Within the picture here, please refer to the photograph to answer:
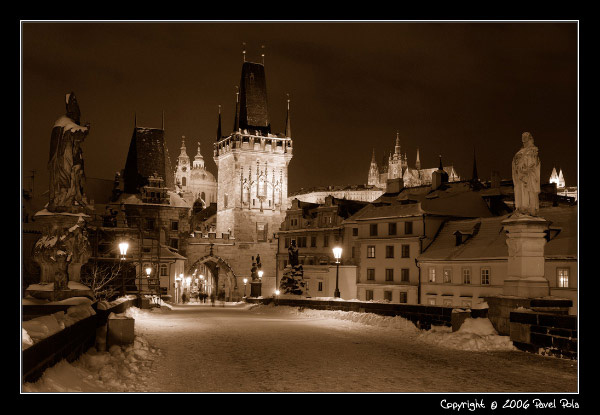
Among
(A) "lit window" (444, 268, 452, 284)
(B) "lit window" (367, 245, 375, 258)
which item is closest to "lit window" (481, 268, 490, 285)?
(A) "lit window" (444, 268, 452, 284)

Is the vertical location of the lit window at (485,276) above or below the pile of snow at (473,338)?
below

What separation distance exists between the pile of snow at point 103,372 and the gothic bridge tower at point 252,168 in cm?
6754

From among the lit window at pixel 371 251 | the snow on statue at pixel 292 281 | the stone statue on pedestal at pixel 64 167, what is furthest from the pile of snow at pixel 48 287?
the lit window at pixel 371 251

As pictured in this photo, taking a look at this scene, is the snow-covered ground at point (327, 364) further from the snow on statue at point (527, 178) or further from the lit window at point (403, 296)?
the lit window at point (403, 296)

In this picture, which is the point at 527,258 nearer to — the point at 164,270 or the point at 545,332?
the point at 545,332

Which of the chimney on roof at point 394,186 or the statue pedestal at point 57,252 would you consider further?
the chimney on roof at point 394,186

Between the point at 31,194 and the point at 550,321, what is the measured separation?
58.6 m

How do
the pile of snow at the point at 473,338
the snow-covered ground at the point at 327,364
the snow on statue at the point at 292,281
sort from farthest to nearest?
the snow on statue at the point at 292,281
the pile of snow at the point at 473,338
the snow-covered ground at the point at 327,364

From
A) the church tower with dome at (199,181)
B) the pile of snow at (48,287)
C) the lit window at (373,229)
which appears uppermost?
the church tower with dome at (199,181)

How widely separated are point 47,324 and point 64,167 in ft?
16.8

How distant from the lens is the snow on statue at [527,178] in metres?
15.3

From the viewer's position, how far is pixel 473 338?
15000 mm

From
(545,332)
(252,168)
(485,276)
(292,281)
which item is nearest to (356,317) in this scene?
(545,332)

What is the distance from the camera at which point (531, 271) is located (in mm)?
15133
